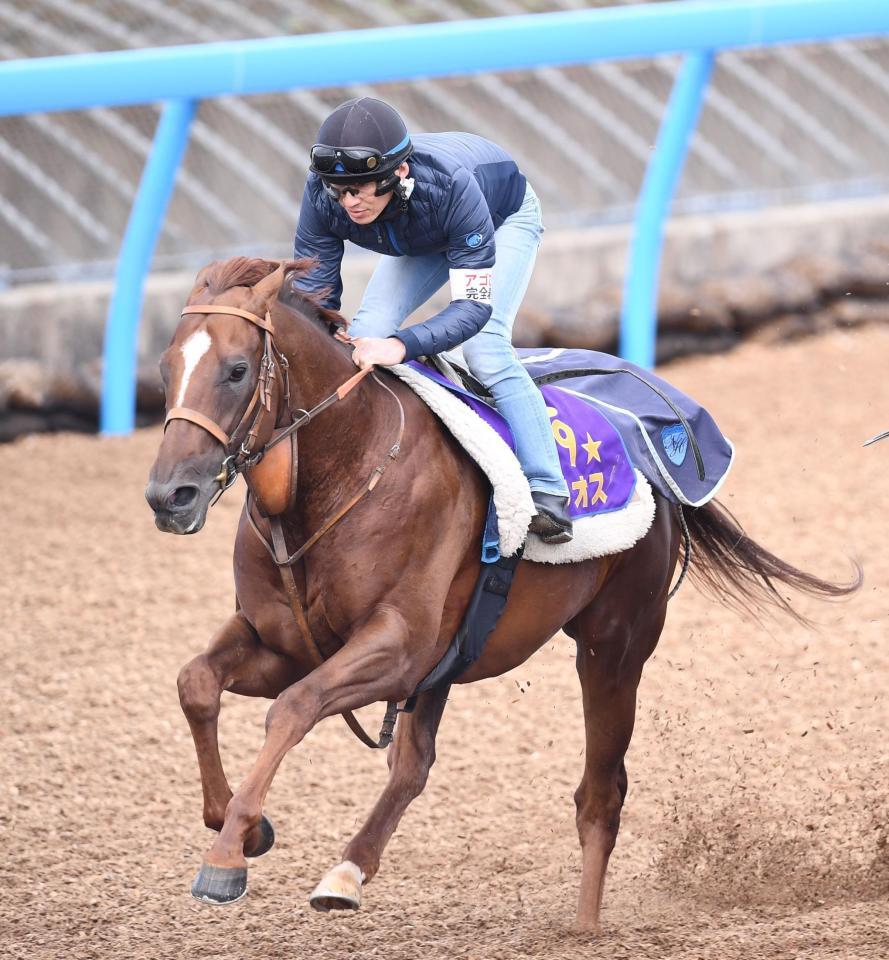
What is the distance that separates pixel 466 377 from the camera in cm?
454

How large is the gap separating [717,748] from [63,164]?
6.28 m

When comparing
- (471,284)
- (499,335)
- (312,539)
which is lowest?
(312,539)

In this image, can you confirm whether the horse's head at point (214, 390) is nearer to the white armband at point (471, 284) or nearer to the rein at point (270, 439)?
the rein at point (270, 439)

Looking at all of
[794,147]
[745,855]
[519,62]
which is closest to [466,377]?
[745,855]

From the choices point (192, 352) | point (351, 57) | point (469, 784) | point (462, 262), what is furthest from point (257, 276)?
point (351, 57)

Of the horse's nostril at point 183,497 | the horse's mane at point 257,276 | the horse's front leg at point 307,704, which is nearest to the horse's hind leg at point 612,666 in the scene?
the horse's front leg at point 307,704

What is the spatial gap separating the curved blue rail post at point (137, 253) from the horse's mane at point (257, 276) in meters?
5.02

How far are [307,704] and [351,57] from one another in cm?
537

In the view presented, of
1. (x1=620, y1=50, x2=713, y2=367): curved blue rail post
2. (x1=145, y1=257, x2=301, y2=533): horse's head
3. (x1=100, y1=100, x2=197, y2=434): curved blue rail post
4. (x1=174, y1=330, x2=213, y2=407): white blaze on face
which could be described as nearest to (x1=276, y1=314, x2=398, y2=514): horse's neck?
(x1=145, y1=257, x2=301, y2=533): horse's head

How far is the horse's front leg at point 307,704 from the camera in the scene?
3.63 m

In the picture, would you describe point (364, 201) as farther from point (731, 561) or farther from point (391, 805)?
point (731, 561)

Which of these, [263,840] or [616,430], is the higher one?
[616,430]

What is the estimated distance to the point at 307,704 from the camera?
12.3 ft

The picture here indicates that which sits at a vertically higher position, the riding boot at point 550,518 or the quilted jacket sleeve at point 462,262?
the quilted jacket sleeve at point 462,262
